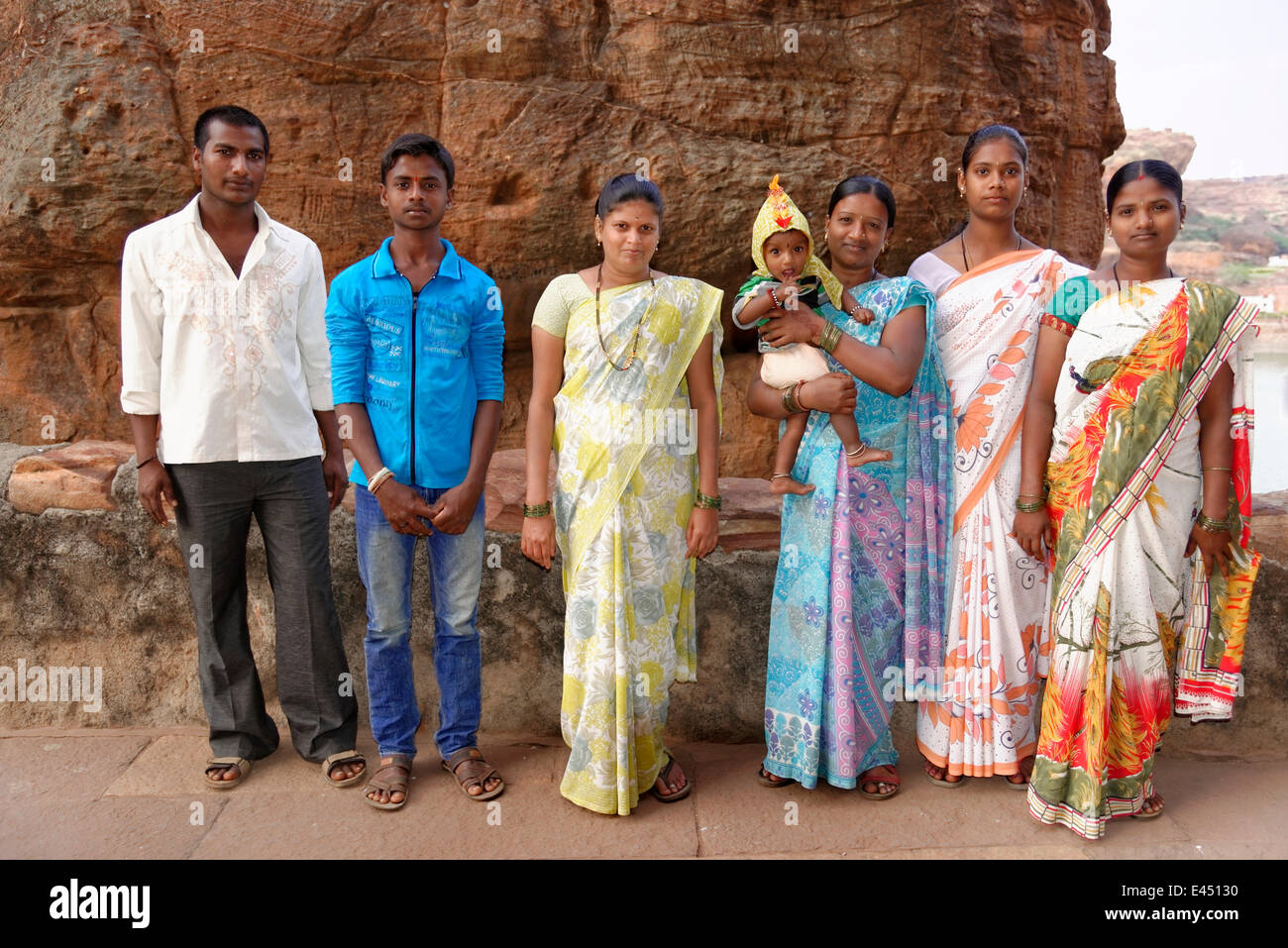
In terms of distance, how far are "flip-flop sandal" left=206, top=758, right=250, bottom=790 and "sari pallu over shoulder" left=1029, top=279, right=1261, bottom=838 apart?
2.43 m

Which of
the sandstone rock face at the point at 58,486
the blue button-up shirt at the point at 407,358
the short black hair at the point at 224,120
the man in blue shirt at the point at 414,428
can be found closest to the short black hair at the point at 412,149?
the man in blue shirt at the point at 414,428

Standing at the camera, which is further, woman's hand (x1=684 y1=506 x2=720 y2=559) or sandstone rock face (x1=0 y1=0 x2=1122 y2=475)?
sandstone rock face (x1=0 y1=0 x2=1122 y2=475)

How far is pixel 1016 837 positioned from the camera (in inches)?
109

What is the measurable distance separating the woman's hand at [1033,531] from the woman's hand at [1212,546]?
382 millimetres

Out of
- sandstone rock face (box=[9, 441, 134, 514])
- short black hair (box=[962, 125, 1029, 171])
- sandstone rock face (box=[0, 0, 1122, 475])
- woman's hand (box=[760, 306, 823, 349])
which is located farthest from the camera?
sandstone rock face (box=[0, 0, 1122, 475])

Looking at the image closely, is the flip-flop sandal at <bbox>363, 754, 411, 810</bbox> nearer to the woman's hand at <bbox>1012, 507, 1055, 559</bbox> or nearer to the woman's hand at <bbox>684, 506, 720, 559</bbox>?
the woman's hand at <bbox>684, 506, 720, 559</bbox>

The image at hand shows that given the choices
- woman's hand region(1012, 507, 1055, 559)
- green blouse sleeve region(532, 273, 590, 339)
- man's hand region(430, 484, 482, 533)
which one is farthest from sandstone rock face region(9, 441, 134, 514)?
woman's hand region(1012, 507, 1055, 559)

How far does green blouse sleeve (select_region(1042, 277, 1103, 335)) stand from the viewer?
2.80 m

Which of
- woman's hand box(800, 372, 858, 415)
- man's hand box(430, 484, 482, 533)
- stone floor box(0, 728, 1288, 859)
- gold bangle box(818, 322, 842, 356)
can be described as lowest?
stone floor box(0, 728, 1288, 859)

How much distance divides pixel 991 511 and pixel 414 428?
5.67 feet

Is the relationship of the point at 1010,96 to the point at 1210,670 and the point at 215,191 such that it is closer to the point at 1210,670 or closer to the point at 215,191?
the point at 1210,670

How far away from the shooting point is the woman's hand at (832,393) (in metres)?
2.72

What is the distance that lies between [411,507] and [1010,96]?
15.1 feet

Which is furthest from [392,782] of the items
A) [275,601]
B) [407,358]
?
[407,358]
